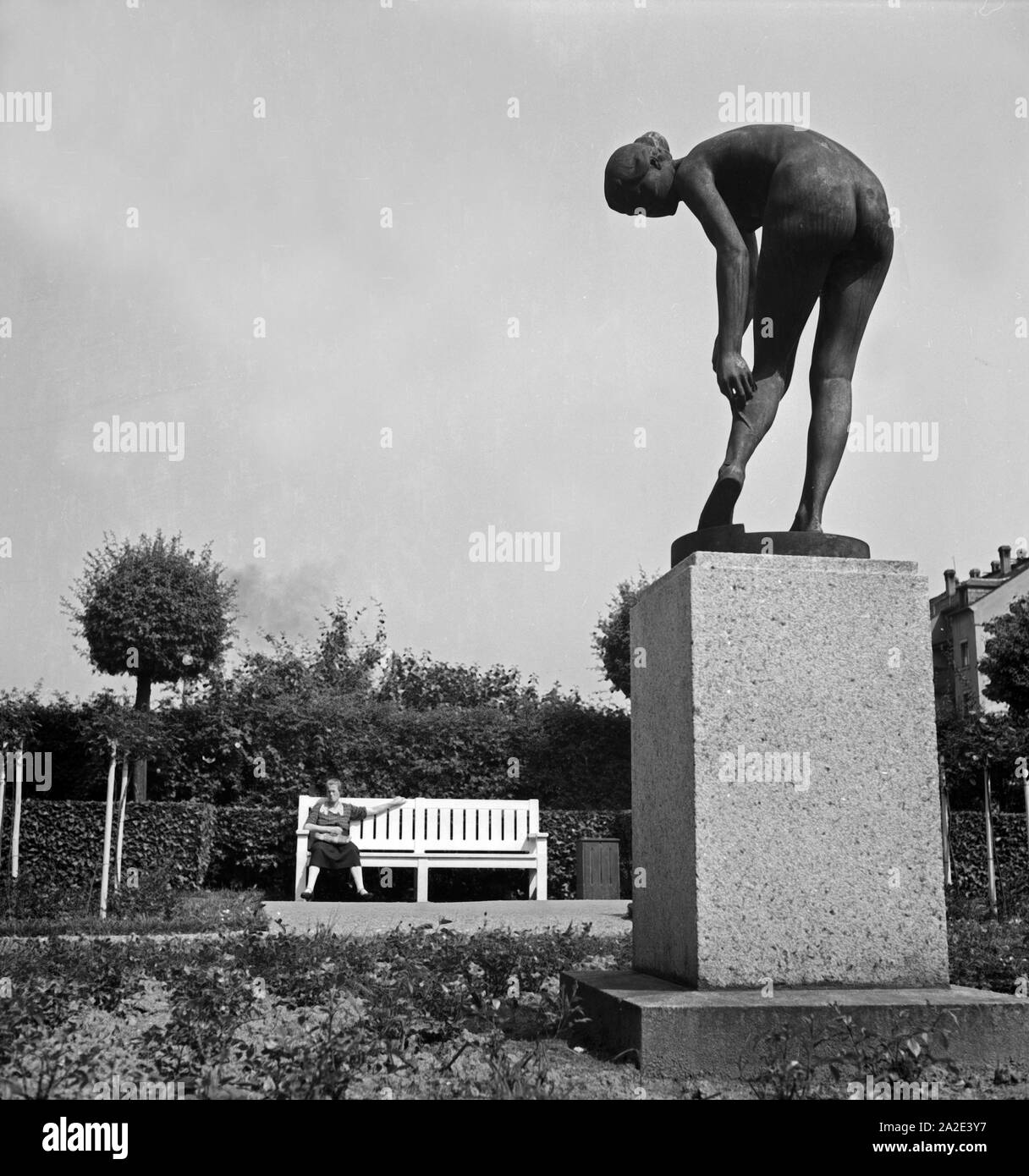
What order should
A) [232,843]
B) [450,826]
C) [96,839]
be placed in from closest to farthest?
[96,839]
[232,843]
[450,826]

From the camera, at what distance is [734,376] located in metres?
4.23

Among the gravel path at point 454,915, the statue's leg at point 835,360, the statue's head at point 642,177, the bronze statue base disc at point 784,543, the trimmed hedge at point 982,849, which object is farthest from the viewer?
the trimmed hedge at point 982,849

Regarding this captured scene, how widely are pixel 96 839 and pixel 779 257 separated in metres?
9.55

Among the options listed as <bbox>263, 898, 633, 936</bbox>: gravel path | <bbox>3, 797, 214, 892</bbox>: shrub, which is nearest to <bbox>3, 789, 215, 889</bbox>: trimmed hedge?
<bbox>3, 797, 214, 892</bbox>: shrub

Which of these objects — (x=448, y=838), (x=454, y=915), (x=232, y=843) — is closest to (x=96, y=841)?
(x=232, y=843)

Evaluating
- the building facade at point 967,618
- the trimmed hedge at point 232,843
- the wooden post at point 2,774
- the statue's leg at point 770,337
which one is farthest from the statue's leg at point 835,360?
the building facade at point 967,618

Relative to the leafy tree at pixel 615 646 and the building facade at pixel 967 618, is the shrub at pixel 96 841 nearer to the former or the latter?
the leafy tree at pixel 615 646

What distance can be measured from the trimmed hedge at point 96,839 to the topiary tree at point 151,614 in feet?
11.0

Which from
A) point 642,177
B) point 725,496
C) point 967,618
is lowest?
point 725,496

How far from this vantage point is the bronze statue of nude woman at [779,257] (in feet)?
13.7

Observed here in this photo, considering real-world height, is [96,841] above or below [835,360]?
below

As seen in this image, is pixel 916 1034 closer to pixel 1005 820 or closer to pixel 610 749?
pixel 1005 820

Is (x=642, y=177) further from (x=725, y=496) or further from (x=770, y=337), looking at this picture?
(x=725, y=496)
